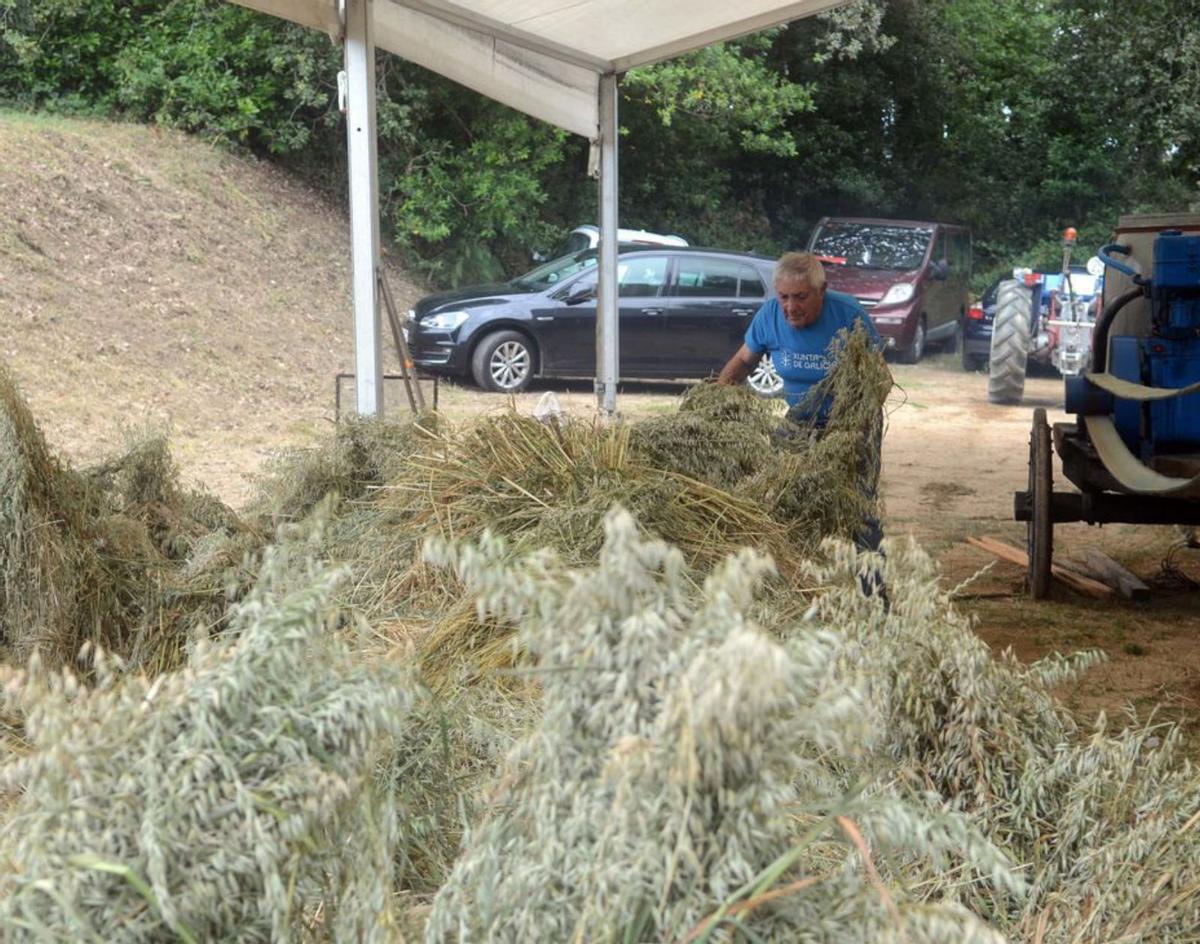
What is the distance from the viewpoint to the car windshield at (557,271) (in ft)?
49.0

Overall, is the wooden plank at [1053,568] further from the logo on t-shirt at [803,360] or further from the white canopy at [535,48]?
the white canopy at [535,48]

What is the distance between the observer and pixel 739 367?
5645 millimetres

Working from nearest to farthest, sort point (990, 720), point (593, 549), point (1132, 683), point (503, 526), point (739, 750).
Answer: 1. point (739, 750)
2. point (990, 720)
3. point (593, 549)
4. point (503, 526)
5. point (1132, 683)

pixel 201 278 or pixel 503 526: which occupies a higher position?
pixel 201 278

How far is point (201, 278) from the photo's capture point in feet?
51.3

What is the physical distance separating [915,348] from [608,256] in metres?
12.2

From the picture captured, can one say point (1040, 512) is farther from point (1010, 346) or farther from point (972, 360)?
point (972, 360)

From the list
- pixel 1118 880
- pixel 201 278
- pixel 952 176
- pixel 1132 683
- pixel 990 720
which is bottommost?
pixel 1132 683

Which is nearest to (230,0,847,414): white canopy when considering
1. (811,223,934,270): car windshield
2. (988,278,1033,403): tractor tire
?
(988,278,1033,403): tractor tire

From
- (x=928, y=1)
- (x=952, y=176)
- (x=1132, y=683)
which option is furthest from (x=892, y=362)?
(x=1132, y=683)

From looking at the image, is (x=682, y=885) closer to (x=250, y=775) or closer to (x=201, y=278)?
(x=250, y=775)

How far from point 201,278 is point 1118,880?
48.2ft

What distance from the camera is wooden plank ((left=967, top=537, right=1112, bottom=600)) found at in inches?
257

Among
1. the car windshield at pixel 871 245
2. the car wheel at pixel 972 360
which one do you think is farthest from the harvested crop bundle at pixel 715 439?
the car wheel at pixel 972 360
